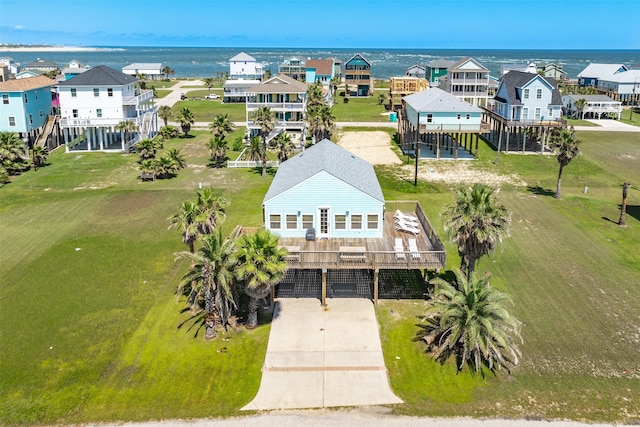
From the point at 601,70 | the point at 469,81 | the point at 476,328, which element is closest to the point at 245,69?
the point at 469,81

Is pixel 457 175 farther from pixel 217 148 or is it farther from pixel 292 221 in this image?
pixel 292 221

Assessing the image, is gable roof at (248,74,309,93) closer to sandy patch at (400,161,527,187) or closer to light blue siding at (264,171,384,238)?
sandy patch at (400,161,527,187)

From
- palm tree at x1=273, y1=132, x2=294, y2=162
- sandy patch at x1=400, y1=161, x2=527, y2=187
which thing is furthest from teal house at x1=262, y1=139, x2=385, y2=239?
sandy patch at x1=400, y1=161, x2=527, y2=187

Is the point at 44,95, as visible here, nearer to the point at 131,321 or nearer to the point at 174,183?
the point at 174,183

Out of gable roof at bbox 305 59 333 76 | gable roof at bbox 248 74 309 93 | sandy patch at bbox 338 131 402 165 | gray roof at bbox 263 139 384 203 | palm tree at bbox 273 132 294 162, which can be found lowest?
sandy patch at bbox 338 131 402 165

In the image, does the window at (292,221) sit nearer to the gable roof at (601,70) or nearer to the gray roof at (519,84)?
the gray roof at (519,84)

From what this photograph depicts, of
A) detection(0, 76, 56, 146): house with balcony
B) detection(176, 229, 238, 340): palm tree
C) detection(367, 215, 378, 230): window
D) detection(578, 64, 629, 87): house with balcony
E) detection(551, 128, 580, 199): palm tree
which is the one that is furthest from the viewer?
detection(578, 64, 629, 87): house with balcony
